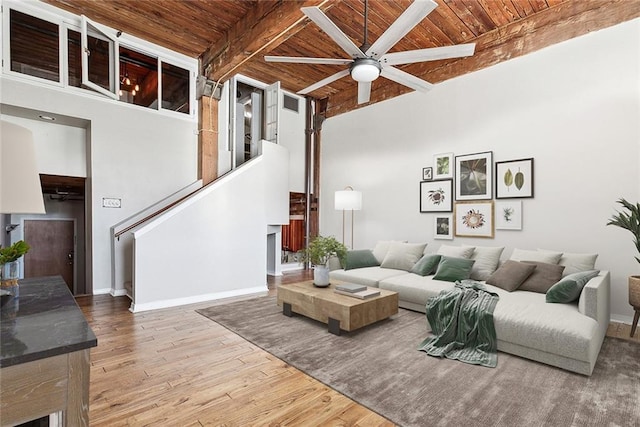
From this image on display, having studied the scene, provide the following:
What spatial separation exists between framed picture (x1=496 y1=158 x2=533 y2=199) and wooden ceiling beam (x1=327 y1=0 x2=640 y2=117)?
155cm

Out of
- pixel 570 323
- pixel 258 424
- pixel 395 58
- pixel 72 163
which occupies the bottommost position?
pixel 258 424

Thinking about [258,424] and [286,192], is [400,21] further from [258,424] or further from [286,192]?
[286,192]

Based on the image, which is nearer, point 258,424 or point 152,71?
point 258,424

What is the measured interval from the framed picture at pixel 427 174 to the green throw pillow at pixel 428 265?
1467mm

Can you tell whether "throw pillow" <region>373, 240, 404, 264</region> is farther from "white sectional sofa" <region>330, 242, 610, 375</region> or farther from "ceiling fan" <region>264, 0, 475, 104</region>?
"ceiling fan" <region>264, 0, 475, 104</region>

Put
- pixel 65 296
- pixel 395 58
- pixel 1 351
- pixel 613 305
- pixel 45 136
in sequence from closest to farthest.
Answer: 1. pixel 1 351
2. pixel 65 296
3. pixel 395 58
4. pixel 613 305
5. pixel 45 136

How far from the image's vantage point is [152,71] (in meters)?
5.57

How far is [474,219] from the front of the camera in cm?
477

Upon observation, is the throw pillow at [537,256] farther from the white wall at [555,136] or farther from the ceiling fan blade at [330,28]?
the ceiling fan blade at [330,28]

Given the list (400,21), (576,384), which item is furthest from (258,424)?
(400,21)

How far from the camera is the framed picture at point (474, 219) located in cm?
461

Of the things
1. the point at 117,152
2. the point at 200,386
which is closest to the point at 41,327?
the point at 200,386

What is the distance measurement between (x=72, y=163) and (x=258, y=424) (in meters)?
5.24

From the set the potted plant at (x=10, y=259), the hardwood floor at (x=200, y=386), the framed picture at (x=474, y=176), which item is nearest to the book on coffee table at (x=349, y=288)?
the hardwood floor at (x=200, y=386)
